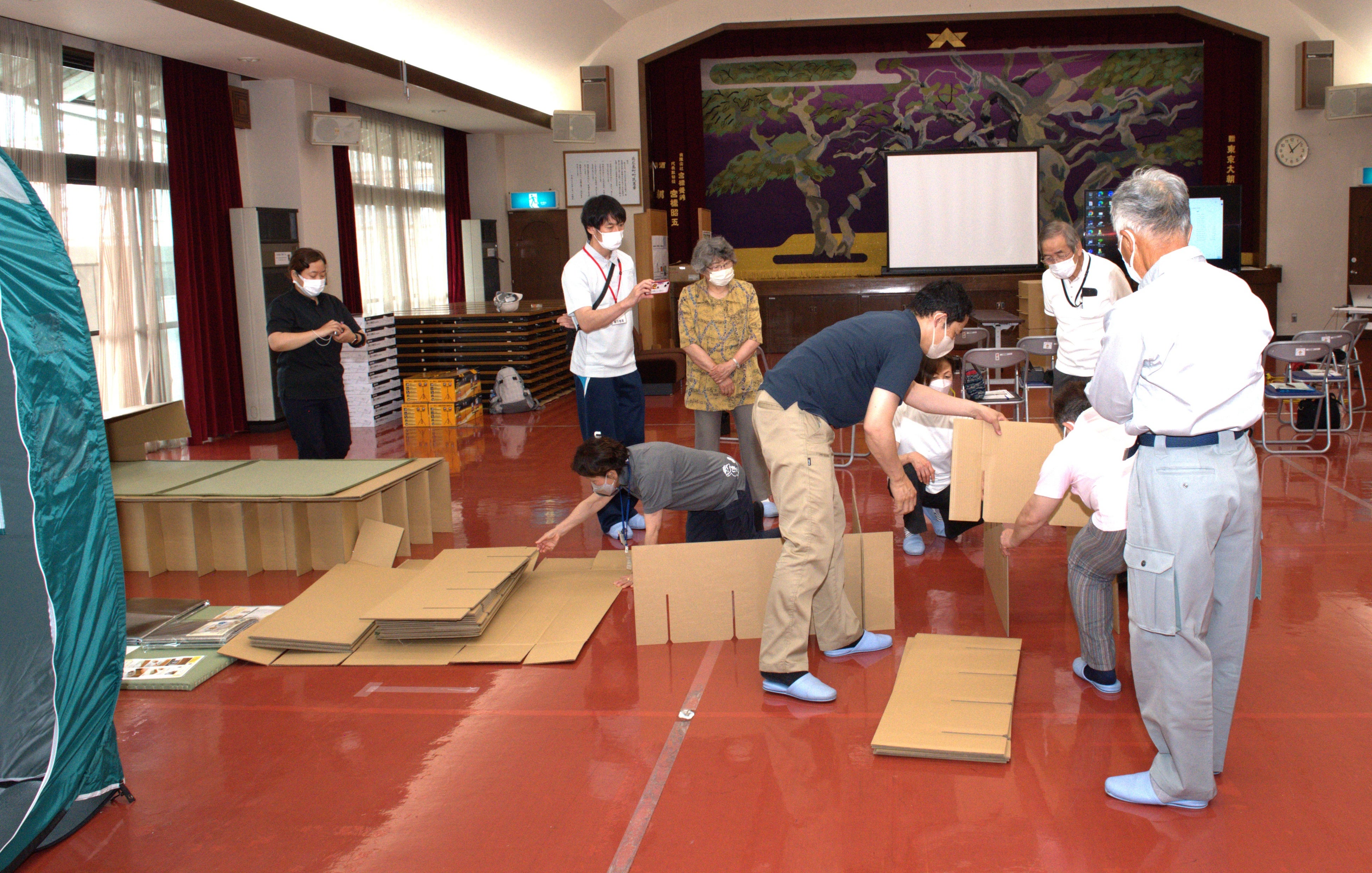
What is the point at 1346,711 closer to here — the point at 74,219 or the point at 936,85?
the point at 74,219

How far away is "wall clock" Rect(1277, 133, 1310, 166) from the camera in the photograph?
40.1ft

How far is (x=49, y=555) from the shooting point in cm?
252

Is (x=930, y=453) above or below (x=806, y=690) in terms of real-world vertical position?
above

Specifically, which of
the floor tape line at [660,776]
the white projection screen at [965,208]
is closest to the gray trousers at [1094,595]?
the floor tape line at [660,776]

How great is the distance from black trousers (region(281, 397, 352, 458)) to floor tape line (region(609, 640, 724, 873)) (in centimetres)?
253

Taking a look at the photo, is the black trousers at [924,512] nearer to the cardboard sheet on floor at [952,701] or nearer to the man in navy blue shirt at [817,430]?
the cardboard sheet on floor at [952,701]

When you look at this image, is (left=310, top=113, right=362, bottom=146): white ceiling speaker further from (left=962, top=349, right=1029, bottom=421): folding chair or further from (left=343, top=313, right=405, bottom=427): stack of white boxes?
(left=962, top=349, right=1029, bottom=421): folding chair

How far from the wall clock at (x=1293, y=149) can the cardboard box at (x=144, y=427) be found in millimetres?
12155

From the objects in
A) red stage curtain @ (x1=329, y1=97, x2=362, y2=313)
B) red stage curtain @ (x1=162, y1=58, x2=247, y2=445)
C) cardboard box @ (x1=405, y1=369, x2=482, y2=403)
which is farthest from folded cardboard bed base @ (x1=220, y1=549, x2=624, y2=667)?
red stage curtain @ (x1=329, y1=97, x2=362, y2=313)

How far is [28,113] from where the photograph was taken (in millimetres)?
6344

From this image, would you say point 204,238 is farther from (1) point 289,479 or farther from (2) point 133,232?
(1) point 289,479

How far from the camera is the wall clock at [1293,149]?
12234 mm

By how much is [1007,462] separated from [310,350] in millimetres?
3162

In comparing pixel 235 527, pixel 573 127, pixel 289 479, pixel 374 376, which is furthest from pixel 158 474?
pixel 573 127
